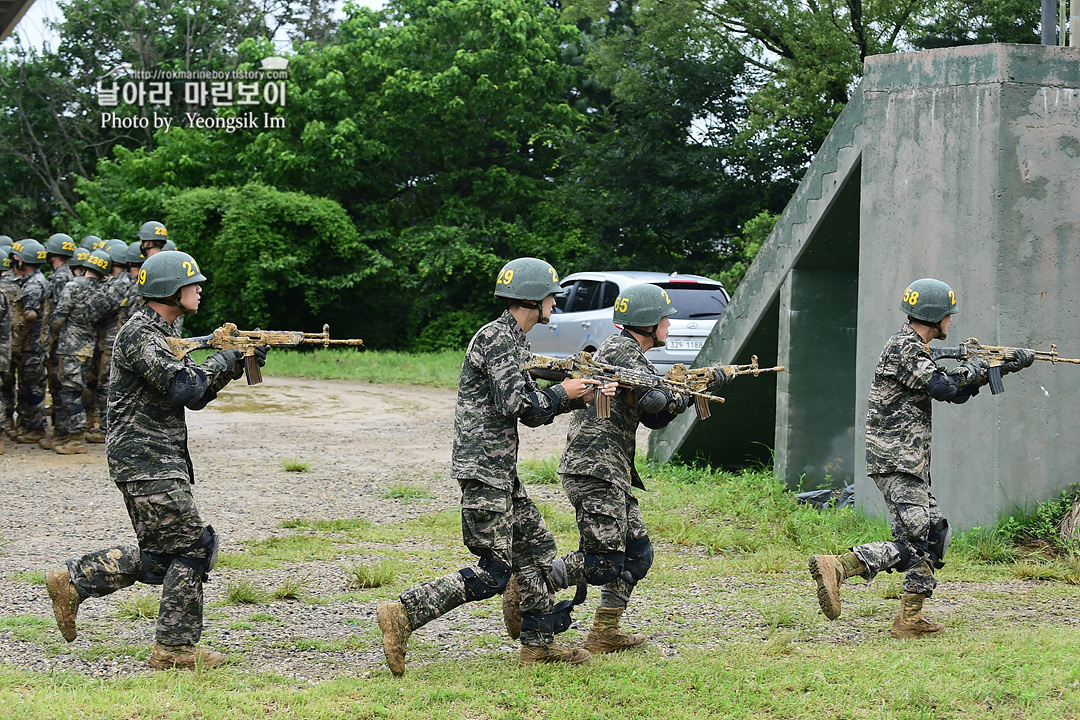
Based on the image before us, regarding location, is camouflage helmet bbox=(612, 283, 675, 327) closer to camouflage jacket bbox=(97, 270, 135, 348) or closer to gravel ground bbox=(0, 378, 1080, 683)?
gravel ground bbox=(0, 378, 1080, 683)

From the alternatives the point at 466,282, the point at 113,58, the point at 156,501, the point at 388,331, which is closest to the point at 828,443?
the point at 156,501

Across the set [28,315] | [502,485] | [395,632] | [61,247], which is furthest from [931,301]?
[61,247]

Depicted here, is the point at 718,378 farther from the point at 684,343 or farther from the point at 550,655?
Result: the point at 684,343

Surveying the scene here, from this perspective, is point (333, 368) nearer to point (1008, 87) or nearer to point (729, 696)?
point (1008, 87)

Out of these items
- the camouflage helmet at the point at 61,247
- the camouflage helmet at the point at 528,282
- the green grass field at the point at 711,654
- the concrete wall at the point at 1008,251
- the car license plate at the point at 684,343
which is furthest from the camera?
the car license plate at the point at 684,343

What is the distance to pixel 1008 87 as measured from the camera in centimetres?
752

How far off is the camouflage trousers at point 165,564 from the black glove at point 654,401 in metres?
2.19

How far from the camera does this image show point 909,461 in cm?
575

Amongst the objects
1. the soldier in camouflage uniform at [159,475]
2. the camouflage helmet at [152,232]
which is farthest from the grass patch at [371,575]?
the camouflage helmet at [152,232]

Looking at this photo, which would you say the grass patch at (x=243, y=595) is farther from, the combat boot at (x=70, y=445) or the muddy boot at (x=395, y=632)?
the combat boot at (x=70, y=445)

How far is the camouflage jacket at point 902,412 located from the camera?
5.76 meters

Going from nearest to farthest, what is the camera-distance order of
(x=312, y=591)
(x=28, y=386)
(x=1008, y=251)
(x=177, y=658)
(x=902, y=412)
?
(x=177, y=658)
(x=902, y=412)
(x=312, y=591)
(x=1008, y=251)
(x=28, y=386)

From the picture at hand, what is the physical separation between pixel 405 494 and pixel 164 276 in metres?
4.90

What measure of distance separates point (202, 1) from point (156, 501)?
31.4 meters
